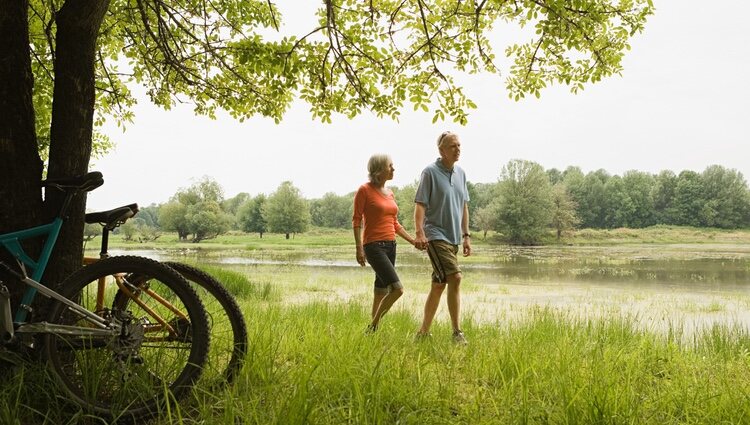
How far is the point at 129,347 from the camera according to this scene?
238 centimetres

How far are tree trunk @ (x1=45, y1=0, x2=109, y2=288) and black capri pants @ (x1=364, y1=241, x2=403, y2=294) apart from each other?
2.45 metres

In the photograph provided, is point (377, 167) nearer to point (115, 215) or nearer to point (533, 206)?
point (115, 215)

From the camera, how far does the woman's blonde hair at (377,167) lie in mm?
4910

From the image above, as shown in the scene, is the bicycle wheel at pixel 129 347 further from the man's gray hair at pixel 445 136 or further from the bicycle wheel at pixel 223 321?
the man's gray hair at pixel 445 136

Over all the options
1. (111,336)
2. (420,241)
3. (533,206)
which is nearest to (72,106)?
(111,336)

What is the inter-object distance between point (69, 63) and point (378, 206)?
2706mm

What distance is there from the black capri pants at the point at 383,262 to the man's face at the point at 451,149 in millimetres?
982

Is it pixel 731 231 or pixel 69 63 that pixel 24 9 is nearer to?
pixel 69 63

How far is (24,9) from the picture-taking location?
3.14 meters

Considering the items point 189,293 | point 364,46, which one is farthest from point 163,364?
point 364,46

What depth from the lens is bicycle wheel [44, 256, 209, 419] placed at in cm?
235

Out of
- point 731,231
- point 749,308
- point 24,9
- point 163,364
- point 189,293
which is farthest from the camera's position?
point 731,231

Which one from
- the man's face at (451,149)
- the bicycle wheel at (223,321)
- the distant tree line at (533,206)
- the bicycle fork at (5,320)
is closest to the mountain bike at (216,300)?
Answer: the bicycle wheel at (223,321)

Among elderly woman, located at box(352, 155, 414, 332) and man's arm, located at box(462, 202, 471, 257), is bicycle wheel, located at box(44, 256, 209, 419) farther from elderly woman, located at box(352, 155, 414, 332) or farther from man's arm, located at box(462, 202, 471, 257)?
man's arm, located at box(462, 202, 471, 257)
